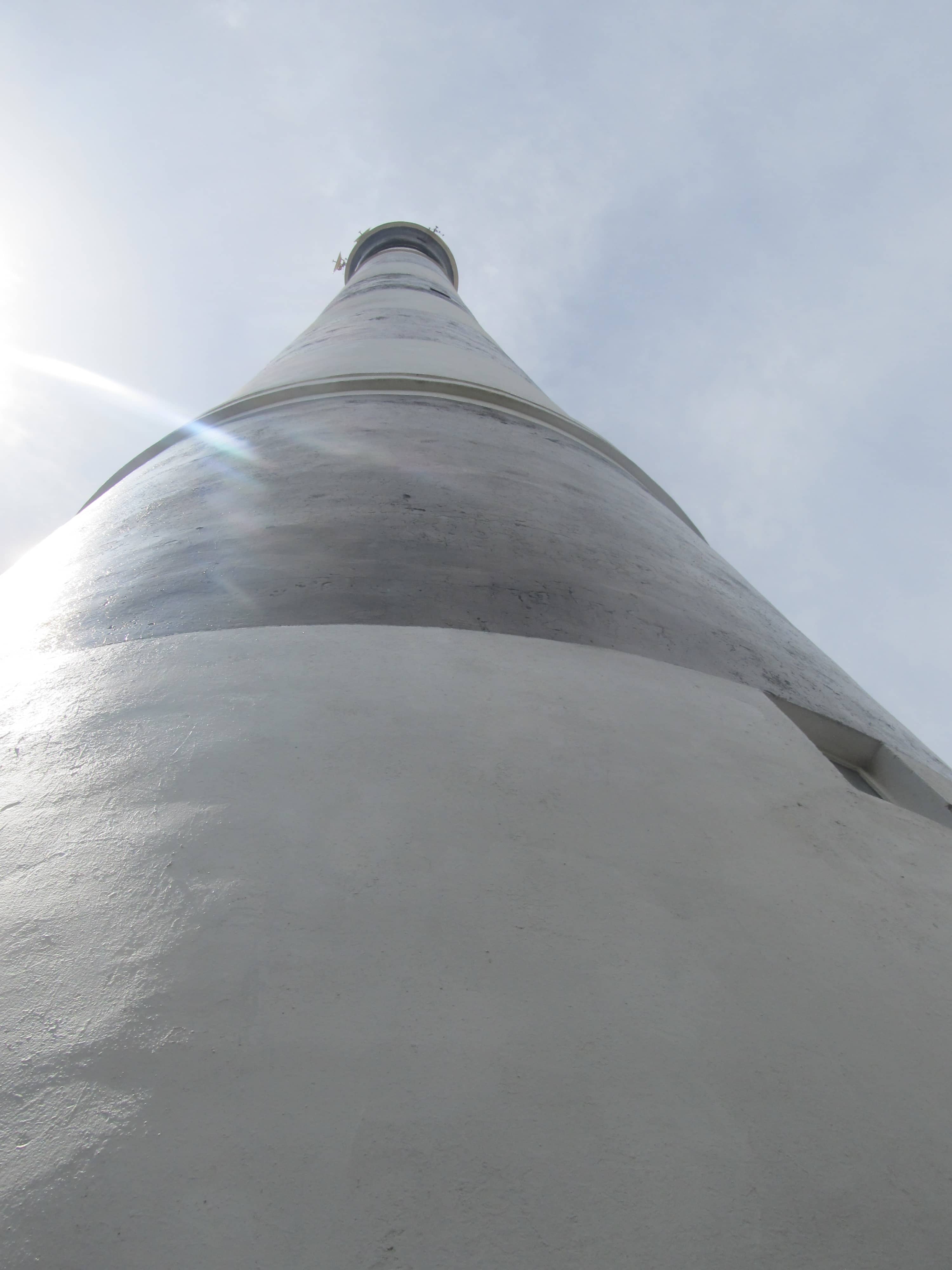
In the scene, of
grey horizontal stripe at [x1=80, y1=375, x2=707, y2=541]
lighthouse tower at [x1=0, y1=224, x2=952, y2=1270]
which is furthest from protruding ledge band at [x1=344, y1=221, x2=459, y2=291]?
lighthouse tower at [x1=0, y1=224, x2=952, y2=1270]

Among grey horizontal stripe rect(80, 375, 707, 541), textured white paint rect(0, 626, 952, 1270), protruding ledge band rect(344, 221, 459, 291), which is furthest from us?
protruding ledge band rect(344, 221, 459, 291)

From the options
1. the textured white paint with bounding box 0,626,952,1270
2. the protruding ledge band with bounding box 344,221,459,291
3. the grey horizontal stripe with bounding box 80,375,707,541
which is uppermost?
the protruding ledge band with bounding box 344,221,459,291

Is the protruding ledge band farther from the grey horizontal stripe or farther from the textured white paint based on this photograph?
the textured white paint

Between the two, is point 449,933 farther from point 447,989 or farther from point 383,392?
point 383,392

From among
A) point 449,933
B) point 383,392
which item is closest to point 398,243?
point 383,392

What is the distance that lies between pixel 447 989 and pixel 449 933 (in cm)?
11

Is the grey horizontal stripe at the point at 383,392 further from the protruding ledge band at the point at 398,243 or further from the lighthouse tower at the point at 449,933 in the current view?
the protruding ledge band at the point at 398,243

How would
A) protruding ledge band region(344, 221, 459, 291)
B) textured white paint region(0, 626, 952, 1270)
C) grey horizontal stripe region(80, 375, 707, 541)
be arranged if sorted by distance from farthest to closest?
protruding ledge band region(344, 221, 459, 291) → grey horizontal stripe region(80, 375, 707, 541) → textured white paint region(0, 626, 952, 1270)

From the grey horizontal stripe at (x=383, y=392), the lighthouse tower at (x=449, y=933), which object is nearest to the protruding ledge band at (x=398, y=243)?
the grey horizontal stripe at (x=383, y=392)

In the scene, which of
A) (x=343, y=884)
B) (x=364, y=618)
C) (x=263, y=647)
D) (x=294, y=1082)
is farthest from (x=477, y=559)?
→ (x=294, y=1082)

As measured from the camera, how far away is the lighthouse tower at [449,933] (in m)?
1.11

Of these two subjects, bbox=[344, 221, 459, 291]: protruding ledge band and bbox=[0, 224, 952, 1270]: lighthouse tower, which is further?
bbox=[344, 221, 459, 291]: protruding ledge band

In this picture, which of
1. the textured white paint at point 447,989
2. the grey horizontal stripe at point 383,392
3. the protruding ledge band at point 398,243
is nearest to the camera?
the textured white paint at point 447,989

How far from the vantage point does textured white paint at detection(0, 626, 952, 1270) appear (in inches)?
43.3
